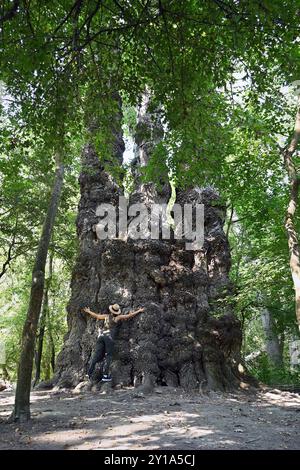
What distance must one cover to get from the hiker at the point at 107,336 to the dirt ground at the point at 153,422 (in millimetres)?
615

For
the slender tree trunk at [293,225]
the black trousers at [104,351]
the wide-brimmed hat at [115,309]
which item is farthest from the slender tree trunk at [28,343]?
the slender tree trunk at [293,225]

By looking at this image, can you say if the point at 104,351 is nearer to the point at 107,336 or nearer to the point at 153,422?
the point at 107,336

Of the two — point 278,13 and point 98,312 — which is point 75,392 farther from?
point 278,13

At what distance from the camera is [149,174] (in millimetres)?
6375

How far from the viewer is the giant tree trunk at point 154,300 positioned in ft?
30.9

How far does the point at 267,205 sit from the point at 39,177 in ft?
21.0

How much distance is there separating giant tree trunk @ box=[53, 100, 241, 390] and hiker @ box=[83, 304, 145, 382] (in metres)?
0.25

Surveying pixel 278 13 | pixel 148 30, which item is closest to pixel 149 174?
pixel 148 30

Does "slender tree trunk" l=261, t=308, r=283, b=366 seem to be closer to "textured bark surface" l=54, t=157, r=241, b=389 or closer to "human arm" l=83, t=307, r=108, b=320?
"textured bark surface" l=54, t=157, r=241, b=389

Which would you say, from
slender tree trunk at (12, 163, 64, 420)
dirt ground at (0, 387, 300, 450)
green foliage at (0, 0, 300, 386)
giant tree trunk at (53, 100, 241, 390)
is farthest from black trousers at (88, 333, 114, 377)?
green foliage at (0, 0, 300, 386)

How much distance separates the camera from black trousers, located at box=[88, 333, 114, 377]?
9.03 m

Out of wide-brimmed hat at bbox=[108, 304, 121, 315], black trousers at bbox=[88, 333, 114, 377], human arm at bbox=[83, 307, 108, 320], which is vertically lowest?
black trousers at bbox=[88, 333, 114, 377]

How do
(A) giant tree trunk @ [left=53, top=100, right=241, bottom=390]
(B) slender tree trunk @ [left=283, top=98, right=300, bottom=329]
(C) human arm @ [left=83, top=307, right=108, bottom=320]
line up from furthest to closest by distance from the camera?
(C) human arm @ [left=83, top=307, right=108, bottom=320] < (A) giant tree trunk @ [left=53, top=100, right=241, bottom=390] < (B) slender tree trunk @ [left=283, top=98, right=300, bottom=329]
